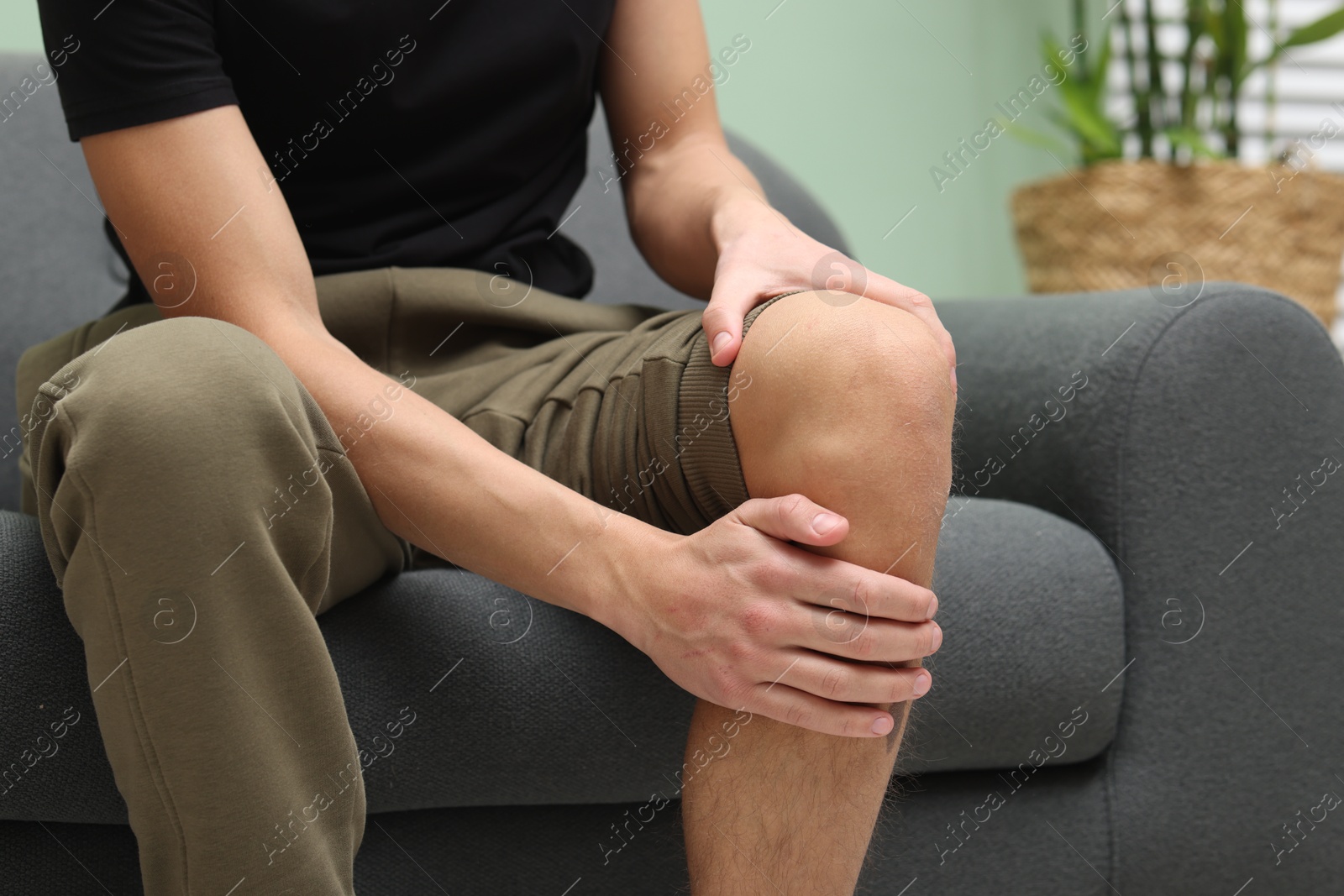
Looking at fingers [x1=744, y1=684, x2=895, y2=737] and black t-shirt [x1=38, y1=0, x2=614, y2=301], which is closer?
fingers [x1=744, y1=684, x2=895, y2=737]

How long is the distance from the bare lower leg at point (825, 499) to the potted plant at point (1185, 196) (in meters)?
1.08

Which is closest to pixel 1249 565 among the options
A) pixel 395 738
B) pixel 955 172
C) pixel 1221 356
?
pixel 1221 356

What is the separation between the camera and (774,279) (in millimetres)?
645

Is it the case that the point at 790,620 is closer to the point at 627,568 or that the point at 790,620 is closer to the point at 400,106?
the point at 627,568

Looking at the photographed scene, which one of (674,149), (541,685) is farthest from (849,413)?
(674,149)

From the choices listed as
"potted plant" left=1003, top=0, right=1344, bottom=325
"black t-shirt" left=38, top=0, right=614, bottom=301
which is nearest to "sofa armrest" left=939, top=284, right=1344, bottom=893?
"black t-shirt" left=38, top=0, right=614, bottom=301

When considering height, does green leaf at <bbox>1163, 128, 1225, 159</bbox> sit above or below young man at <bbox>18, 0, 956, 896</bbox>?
below

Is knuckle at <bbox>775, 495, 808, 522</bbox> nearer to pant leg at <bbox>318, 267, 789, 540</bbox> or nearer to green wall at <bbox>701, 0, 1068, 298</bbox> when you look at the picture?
pant leg at <bbox>318, 267, 789, 540</bbox>

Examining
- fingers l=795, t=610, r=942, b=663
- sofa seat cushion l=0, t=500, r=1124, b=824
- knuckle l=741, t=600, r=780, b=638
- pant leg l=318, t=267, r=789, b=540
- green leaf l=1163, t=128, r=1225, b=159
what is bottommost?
green leaf l=1163, t=128, r=1225, b=159

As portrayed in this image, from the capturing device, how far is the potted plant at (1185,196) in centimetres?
149

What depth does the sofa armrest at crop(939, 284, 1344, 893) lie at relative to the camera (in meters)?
0.77

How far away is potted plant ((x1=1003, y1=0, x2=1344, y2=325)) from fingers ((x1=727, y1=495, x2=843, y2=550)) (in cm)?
114

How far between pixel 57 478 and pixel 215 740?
137 millimetres

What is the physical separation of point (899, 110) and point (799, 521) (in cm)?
146
